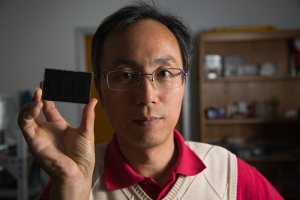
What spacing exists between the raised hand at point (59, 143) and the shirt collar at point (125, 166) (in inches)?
6.3

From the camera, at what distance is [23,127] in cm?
78

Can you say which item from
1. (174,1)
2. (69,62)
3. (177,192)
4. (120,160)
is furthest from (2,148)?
(174,1)

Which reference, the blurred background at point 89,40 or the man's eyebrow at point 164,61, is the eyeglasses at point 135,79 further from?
the blurred background at point 89,40

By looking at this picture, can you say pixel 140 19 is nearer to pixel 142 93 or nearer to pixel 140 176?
pixel 142 93

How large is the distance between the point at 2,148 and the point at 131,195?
5.91 feet

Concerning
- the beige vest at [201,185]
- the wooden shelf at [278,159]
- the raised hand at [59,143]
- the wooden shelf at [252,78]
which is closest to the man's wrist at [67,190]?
the raised hand at [59,143]

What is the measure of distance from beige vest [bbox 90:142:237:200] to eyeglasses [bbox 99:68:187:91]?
350mm

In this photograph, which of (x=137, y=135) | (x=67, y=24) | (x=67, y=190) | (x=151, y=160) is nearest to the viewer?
(x=67, y=190)

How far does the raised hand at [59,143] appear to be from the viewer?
0.77 m

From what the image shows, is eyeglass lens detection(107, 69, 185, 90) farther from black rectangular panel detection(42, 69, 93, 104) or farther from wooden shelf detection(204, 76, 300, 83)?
wooden shelf detection(204, 76, 300, 83)

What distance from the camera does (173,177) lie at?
964 millimetres

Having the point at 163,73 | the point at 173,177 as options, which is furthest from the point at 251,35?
the point at 173,177

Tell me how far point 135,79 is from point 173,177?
40 cm

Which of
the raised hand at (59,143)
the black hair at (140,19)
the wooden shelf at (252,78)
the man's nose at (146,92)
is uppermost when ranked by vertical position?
the black hair at (140,19)
